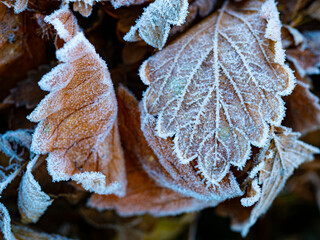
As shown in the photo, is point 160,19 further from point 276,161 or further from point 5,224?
point 5,224

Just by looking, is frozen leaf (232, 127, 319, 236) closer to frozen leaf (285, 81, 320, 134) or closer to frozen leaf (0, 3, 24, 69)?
frozen leaf (285, 81, 320, 134)

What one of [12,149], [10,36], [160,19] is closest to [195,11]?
[160,19]

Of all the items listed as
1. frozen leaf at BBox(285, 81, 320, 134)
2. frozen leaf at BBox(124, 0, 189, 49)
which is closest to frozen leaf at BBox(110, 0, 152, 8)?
frozen leaf at BBox(124, 0, 189, 49)

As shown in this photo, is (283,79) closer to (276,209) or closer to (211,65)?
(211,65)

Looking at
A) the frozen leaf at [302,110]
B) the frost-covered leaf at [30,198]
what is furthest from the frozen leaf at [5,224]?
the frozen leaf at [302,110]

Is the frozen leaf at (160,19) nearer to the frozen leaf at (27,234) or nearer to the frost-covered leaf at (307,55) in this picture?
the frost-covered leaf at (307,55)
